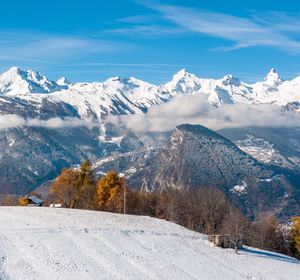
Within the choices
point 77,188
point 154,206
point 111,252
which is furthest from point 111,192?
point 111,252

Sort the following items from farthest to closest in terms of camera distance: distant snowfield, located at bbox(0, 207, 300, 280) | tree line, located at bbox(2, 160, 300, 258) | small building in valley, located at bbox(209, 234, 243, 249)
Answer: tree line, located at bbox(2, 160, 300, 258)
small building in valley, located at bbox(209, 234, 243, 249)
distant snowfield, located at bbox(0, 207, 300, 280)

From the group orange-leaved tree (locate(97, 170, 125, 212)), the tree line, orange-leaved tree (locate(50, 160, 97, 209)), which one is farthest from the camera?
orange-leaved tree (locate(50, 160, 97, 209))

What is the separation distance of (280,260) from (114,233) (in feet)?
90.3

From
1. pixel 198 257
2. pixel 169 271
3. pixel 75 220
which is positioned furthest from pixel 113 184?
pixel 169 271

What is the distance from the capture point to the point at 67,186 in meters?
152

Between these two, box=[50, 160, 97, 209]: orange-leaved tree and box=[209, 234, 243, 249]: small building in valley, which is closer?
box=[209, 234, 243, 249]: small building in valley

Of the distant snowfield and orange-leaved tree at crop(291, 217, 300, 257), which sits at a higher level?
the distant snowfield

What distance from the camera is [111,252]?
73438 mm

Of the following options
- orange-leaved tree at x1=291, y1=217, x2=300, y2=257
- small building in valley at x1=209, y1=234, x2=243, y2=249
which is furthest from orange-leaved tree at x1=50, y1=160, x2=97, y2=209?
small building in valley at x1=209, y1=234, x2=243, y2=249

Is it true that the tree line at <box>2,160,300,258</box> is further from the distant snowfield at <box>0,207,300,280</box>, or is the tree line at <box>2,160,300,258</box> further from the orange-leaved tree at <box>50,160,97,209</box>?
the distant snowfield at <box>0,207,300,280</box>

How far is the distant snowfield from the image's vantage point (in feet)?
211

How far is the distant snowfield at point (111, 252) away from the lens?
64.2 metres

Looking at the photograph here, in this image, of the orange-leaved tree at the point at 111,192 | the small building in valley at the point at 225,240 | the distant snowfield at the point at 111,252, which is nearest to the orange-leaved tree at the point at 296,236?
the orange-leaved tree at the point at 111,192

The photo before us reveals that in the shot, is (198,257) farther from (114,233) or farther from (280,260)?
(280,260)
